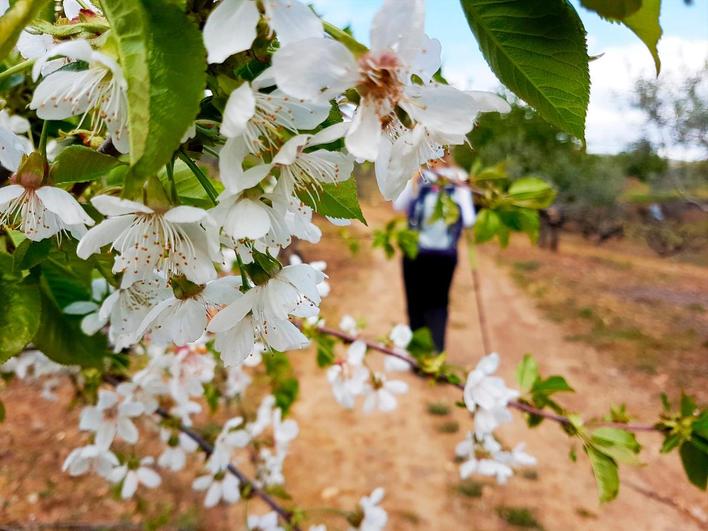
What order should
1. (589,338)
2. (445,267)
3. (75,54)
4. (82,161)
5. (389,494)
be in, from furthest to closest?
(589,338), (445,267), (389,494), (82,161), (75,54)

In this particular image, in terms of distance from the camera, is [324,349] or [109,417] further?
[324,349]

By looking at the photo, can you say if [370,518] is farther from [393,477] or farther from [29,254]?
[393,477]

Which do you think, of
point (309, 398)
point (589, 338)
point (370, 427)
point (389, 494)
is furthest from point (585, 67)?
point (589, 338)

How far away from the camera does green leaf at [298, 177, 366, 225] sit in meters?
0.48

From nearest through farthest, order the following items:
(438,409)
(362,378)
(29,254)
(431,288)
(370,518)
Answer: (29,254) → (362,378) → (370,518) → (438,409) → (431,288)

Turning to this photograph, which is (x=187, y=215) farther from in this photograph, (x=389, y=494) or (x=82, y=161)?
(x=389, y=494)

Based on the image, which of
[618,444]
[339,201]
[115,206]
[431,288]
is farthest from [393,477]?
[115,206]

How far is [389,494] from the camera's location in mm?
2648

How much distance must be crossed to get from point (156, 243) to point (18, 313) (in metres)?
0.28

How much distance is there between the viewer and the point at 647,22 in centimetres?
34

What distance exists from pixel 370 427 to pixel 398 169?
3.07m

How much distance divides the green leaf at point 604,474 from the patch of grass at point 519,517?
5.46ft

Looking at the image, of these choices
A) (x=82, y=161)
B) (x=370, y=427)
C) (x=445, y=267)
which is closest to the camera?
(x=82, y=161)

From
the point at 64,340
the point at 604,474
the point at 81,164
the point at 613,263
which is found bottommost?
the point at 613,263
